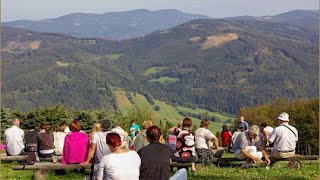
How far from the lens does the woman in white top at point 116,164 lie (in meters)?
8.62

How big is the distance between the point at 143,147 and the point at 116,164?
123 cm

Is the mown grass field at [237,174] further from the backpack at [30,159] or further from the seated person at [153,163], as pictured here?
the seated person at [153,163]

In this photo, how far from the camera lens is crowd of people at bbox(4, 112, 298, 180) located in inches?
346

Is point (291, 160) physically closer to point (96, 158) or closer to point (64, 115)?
point (96, 158)

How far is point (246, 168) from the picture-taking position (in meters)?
16.0

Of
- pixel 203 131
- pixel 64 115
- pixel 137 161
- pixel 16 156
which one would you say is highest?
pixel 137 161

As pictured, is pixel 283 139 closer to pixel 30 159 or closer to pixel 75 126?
pixel 75 126

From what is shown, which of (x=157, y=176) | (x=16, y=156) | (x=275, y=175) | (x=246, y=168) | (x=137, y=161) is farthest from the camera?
(x=16, y=156)

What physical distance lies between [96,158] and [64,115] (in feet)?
217

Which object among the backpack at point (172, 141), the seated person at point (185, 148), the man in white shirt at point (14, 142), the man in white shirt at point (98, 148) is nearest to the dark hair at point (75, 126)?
the man in white shirt at point (98, 148)

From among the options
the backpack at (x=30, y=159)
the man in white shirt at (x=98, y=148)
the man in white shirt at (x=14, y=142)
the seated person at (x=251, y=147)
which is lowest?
the man in white shirt at (x=14, y=142)

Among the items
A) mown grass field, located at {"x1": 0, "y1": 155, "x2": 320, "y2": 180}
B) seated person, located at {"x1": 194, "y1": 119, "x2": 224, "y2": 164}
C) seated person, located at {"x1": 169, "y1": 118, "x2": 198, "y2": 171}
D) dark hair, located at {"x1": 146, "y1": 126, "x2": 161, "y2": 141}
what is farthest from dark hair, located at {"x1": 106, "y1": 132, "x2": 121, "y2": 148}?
seated person, located at {"x1": 194, "y1": 119, "x2": 224, "y2": 164}

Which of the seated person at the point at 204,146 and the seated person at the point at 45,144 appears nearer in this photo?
the seated person at the point at 204,146

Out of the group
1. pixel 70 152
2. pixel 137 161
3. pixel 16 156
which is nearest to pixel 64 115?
pixel 16 156
